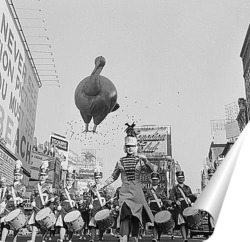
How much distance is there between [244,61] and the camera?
59719mm

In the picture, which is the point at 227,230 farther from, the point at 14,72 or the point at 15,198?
the point at 14,72

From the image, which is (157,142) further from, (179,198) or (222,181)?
(222,181)

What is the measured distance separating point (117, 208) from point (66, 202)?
1.51m

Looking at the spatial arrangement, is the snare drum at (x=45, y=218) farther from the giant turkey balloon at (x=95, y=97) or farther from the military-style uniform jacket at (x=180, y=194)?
the giant turkey balloon at (x=95, y=97)

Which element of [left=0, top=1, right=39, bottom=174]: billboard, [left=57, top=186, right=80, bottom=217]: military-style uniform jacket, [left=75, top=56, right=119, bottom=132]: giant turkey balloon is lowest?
[left=57, top=186, right=80, bottom=217]: military-style uniform jacket

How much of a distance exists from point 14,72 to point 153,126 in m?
48.5

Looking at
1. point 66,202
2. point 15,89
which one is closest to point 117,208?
point 66,202

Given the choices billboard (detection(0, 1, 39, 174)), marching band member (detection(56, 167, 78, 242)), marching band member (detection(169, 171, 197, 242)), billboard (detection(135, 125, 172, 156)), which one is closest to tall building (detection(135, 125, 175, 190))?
billboard (detection(135, 125, 172, 156))

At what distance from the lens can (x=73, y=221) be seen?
334 inches

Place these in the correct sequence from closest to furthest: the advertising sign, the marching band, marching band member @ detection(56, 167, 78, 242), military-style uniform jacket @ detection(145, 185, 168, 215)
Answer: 1. the marching band
2. marching band member @ detection(56, 167, 78, 242)
3. military-style uniform jacket @ detection(145, 185, 168, 215)
4. the advertising sign

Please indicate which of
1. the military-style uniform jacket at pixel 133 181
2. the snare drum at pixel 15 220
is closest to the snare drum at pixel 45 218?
the snare drum at pixel 15 220

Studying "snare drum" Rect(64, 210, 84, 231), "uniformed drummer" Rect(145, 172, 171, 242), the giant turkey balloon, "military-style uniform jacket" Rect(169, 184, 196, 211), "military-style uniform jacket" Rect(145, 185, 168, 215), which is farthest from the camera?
the giant turkey balloon

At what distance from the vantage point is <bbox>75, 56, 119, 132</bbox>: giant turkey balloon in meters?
12.0

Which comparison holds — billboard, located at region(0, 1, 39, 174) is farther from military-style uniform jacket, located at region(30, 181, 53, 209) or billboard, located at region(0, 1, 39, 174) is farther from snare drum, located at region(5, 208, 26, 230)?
snare drum, located at region(5, 208, 26, 230)
